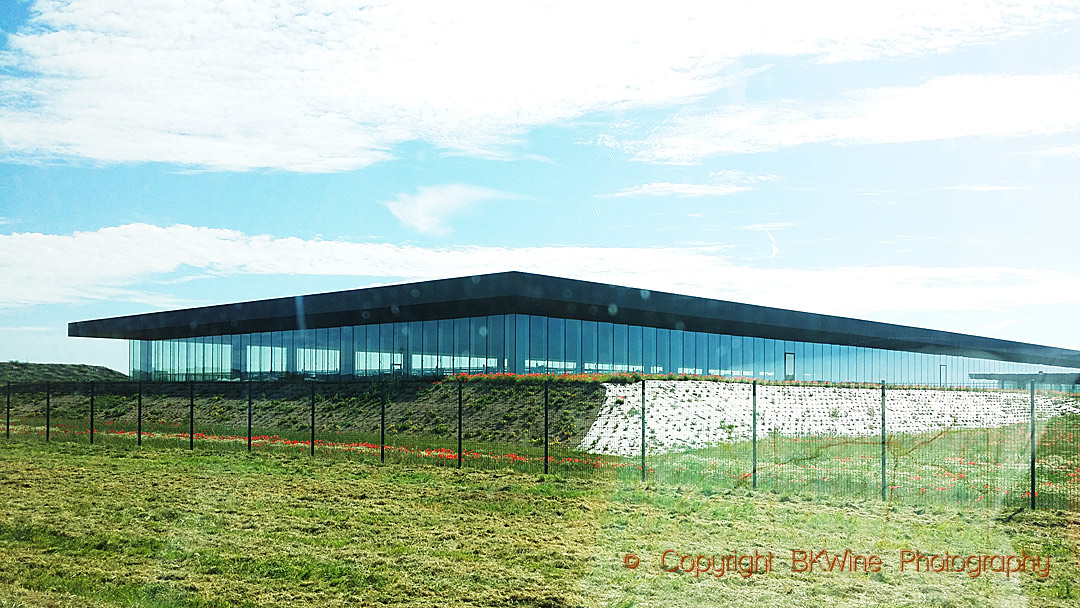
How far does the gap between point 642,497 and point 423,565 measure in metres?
6.08

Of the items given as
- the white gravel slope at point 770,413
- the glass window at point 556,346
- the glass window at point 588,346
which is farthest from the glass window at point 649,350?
the white gravel slope at point 770,413

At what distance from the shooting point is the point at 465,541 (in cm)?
1176

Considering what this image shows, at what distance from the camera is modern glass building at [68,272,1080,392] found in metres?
42.7

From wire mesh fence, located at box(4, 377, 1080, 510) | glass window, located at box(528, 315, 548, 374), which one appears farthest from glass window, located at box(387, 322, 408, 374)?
glass window, located at box(528, 315, 548, 374)

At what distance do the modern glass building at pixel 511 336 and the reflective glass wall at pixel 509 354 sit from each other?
83 millimetres

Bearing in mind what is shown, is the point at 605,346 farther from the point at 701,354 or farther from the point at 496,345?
the point at 701,354

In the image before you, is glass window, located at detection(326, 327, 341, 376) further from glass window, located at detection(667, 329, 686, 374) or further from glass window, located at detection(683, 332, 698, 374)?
glass window, located at detection(683, 332, 698, 374)

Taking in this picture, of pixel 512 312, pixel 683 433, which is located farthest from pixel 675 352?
pixel 683 433

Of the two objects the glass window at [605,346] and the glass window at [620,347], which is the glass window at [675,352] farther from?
the glass window at [605,346]

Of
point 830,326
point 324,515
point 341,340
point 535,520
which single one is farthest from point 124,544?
point 830,326

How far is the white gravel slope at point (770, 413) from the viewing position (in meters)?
18.7

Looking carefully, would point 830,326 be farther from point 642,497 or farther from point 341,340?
point 642,497

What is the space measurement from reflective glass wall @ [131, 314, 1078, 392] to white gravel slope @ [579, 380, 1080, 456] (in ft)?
27.9

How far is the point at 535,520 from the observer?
13.4 m
